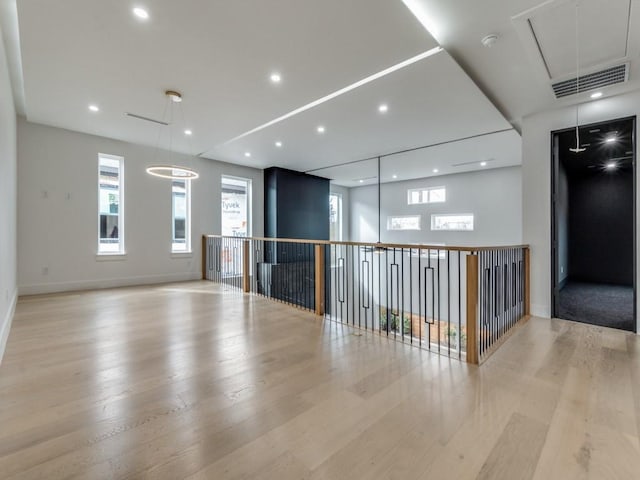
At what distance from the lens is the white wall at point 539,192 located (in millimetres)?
4102

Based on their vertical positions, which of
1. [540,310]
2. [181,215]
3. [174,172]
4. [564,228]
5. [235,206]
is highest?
[174,172]

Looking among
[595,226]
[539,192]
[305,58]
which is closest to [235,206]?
[305,58]

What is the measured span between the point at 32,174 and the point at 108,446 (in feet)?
18.6

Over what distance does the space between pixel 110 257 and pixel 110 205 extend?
3.40 ft

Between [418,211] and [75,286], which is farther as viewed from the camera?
[418,211]

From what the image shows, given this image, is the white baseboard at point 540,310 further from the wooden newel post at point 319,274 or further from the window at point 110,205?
the window at point 110,205

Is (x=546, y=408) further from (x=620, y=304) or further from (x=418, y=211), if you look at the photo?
(x=418, y=211)

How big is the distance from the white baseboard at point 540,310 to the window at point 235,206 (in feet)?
20.5

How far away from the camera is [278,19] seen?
250 cm

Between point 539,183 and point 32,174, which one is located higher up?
point 32,174

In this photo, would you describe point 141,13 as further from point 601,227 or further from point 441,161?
point 601,227

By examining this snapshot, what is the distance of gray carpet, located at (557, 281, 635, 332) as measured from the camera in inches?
155

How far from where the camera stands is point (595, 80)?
3.39m

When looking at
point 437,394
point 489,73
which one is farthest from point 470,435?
point 489,73
